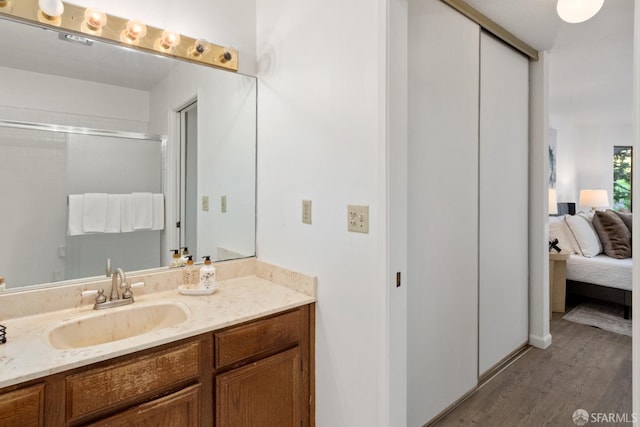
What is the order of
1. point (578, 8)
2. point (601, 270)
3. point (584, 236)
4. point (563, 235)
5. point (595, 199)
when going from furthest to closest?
point (595, 199) < point (563, 235) < point (584, 236) < point (601, 270) < point (578, 8)

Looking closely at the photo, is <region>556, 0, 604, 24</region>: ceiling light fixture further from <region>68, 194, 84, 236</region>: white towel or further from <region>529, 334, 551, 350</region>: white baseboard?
<region>68, 194, 84, 236</region>: white towel

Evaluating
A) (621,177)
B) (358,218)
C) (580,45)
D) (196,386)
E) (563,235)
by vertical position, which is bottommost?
(196,386)

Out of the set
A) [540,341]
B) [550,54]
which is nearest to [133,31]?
[550,54]

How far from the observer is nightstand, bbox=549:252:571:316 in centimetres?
348

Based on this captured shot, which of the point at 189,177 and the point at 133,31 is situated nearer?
the point at 133,31

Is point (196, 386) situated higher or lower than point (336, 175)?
lower

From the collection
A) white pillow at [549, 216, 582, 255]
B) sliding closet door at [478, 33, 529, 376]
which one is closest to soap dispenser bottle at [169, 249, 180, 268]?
sliding closet door at [478, 33, 529, 376]

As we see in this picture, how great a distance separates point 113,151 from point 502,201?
2.41 m

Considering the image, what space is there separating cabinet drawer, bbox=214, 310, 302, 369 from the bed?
11.6ft

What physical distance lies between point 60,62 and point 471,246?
2.29 m

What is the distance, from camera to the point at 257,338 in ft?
4.56

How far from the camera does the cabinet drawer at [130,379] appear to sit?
3.34 feet

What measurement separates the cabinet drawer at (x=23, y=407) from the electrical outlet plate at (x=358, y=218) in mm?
1111

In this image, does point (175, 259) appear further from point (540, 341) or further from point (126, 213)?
point (540, 341)
